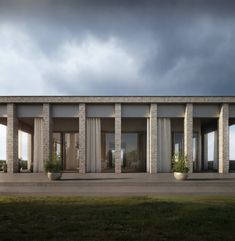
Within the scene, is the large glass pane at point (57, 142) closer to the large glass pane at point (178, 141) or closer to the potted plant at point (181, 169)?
the large glass pane at point (178, 141)

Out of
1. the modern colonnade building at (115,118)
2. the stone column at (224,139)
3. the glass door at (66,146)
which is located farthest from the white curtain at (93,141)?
the stone column at (224,139)

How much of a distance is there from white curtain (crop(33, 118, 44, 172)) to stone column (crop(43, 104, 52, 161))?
1.01 m

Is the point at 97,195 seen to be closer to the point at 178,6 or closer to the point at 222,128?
the point at 178,6

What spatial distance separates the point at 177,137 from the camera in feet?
111

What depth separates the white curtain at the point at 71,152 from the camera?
3391 cm

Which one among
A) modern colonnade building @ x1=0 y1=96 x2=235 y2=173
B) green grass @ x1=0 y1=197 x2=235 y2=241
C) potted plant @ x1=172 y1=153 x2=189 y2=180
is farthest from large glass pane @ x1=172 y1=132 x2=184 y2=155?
green grass @ x1=0 y1=197 x2=235 y2=241

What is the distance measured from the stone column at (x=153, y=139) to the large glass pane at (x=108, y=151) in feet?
21.5

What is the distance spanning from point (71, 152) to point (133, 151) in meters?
5.47

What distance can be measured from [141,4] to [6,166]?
22426 millimetres

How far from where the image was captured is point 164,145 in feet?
95.3

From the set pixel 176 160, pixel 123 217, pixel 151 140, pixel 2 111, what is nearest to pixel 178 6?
pixel 123 217

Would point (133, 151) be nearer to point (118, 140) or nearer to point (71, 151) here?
point (71, 151)

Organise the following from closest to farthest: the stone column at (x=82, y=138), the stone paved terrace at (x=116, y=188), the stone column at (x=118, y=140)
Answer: the stone paved terrace at (x=116, y=188) → the stone column at (x=118, y=140) → the stone column at (x=82, y=138)

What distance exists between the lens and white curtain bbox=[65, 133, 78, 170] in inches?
1335
